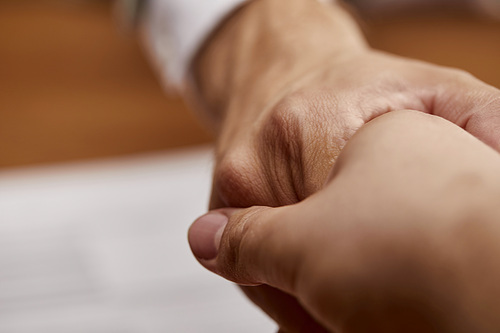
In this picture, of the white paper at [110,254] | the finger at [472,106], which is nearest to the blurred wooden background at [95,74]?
the white paper at [110,254]

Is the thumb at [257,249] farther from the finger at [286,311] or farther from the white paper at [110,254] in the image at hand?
the white paper at [110,254]

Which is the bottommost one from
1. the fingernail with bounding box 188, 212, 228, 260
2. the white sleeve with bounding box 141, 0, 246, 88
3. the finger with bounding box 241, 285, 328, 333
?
the finger with bounding box 241, 285, 328, 333

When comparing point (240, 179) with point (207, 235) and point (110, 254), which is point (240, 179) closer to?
point (207, 235)

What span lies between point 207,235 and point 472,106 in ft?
0.41

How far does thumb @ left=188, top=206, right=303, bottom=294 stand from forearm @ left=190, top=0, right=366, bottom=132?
0.09 metres

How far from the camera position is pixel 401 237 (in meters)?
0.15

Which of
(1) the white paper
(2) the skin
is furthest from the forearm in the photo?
(1) the white paper

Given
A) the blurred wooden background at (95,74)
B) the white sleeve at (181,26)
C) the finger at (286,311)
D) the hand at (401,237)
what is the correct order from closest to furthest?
the hand at (401,237)
the finger at (286,311)
the white sleeve at (181,26)
the blurred wooden background at (95,74)

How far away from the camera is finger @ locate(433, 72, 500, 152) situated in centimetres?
23

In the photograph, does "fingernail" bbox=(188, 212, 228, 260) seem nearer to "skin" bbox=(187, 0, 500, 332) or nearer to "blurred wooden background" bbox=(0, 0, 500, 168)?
"skin" bbox=(187, 0, 500, 332)

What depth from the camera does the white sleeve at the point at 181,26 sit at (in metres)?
0.43

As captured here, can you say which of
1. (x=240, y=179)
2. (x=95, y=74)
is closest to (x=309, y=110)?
(x=240, y=179)

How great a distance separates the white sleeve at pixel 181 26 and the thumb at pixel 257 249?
208mm

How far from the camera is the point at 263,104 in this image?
1.00ft
